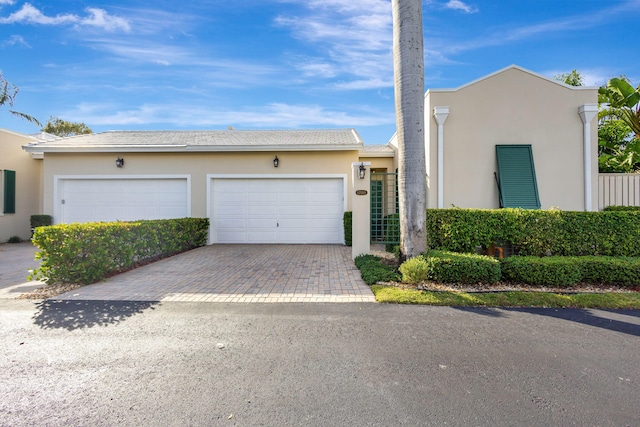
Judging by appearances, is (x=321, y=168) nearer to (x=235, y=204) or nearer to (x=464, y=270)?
(x=235, y=204)

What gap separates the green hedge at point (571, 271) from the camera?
5.61 meters

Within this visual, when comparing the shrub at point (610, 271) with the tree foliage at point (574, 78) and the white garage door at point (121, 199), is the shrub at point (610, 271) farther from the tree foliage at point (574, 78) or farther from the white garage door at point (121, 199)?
the tree foliage at point (574, 78)

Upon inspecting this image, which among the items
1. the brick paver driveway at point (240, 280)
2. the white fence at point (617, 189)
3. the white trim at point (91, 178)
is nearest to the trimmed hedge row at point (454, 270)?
the brick paver driveway at point (240, 280)

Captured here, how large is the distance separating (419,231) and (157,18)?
9252 millimetres

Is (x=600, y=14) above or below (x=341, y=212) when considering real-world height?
above

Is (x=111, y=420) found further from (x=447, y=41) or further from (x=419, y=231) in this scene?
(x=447, y=41)

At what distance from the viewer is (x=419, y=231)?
6230 millimetres

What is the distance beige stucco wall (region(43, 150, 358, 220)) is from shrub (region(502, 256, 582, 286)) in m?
6.63

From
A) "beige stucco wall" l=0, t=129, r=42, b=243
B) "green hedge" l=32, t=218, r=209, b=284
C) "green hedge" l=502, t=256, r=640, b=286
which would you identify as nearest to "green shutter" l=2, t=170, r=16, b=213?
"beige stucco wall" l=0, t=129, r=42, b=243

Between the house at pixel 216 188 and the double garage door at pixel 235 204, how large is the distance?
0.04 metres

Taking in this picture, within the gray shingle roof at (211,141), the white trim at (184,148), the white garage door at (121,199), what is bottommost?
the white garage door at (121,199)

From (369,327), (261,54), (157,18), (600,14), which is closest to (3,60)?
(157,18)

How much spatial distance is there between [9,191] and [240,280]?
12.0 m

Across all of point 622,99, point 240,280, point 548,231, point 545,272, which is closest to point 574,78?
point 622,99
